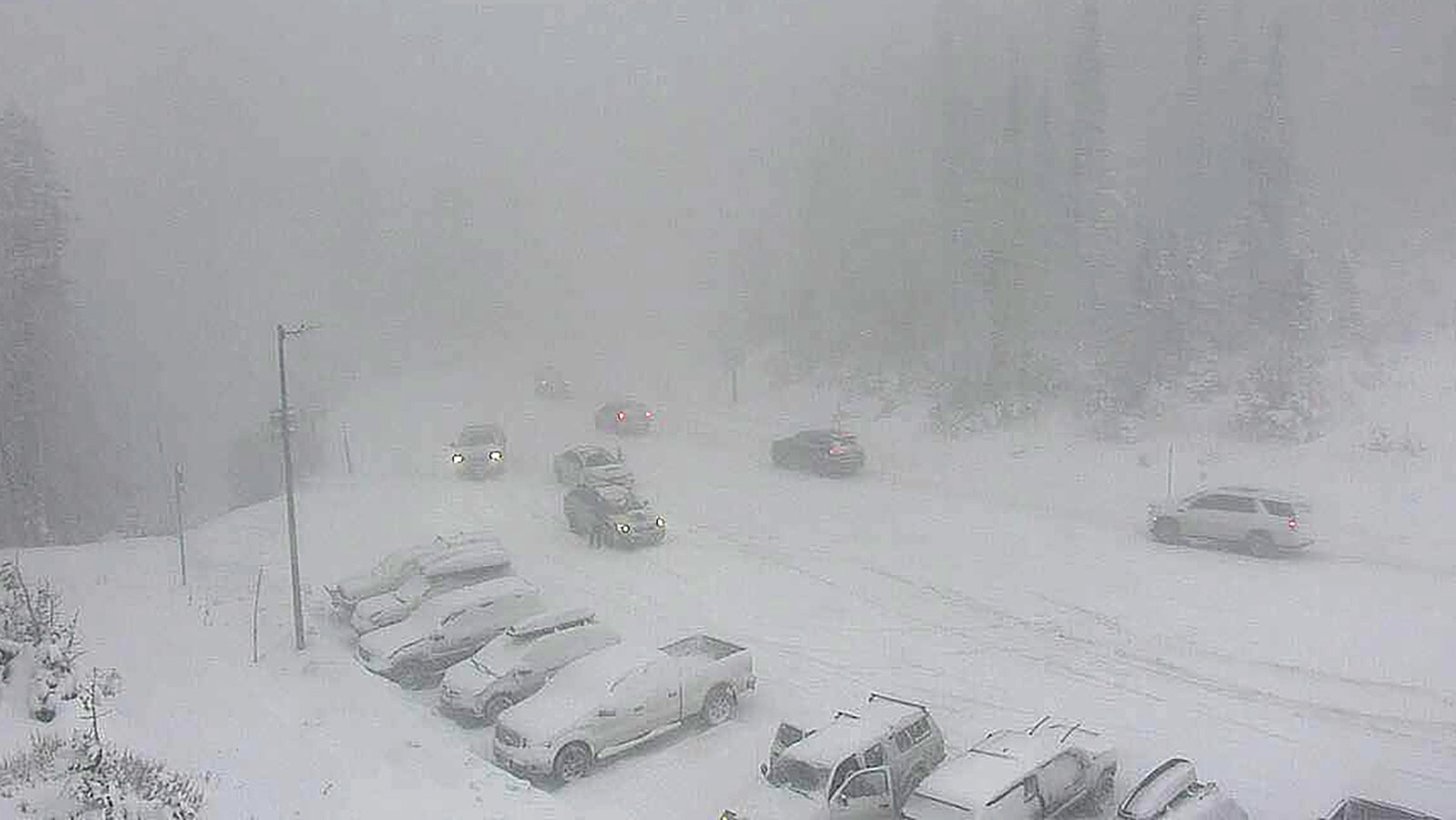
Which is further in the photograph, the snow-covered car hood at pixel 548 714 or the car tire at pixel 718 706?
the car tire at pixel 718 706

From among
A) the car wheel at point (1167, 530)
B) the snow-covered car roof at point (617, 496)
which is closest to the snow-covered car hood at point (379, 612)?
the snow-covered car roof at point (617, 496)

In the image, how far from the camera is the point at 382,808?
1300 cm

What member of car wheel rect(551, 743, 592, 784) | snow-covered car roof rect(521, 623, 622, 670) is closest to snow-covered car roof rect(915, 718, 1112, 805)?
car wheel rect(551, 743, 592, 784)

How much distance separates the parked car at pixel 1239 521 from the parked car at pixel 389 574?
1759 centimetres

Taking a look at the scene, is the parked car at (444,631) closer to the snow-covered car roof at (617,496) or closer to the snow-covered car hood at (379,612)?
the snow-covered car hood at (379,612)

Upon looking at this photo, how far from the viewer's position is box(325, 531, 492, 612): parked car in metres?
25.8

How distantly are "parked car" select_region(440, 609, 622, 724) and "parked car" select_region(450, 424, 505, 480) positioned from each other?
19806 millimetres

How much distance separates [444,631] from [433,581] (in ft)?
10.1

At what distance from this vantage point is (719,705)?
18328 millimetres

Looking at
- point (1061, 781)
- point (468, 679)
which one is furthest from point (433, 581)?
point (1061, 781)

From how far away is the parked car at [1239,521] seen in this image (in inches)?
941

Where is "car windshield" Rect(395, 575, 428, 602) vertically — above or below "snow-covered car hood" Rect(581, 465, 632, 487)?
below

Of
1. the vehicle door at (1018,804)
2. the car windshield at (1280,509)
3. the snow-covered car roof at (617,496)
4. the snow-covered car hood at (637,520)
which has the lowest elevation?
the vehicle door at (1018,804)

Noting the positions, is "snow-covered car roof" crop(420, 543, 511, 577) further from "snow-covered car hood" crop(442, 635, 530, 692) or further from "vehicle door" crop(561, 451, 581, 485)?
"vehicle door" crop(561, 451, 581, 485)
